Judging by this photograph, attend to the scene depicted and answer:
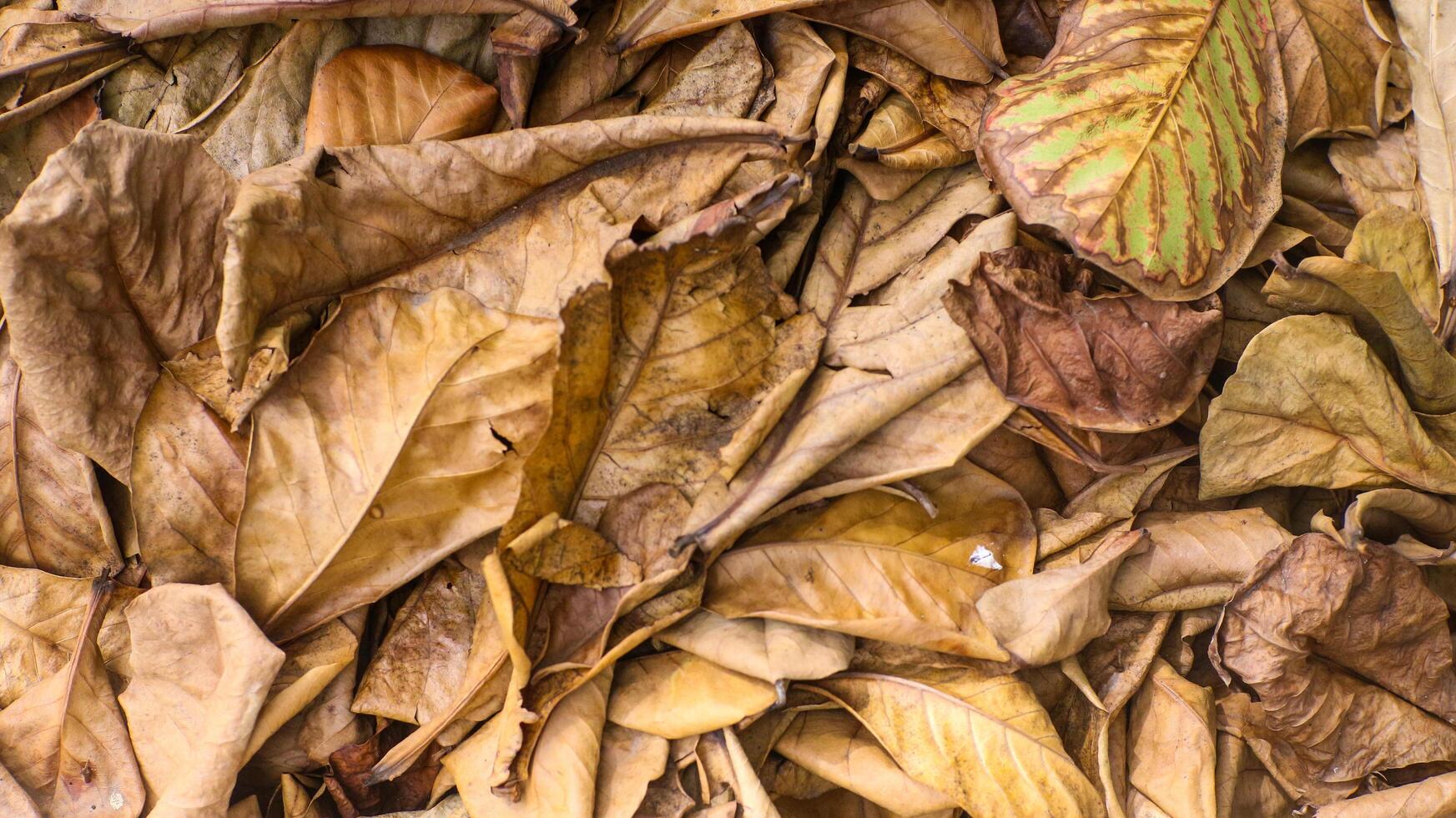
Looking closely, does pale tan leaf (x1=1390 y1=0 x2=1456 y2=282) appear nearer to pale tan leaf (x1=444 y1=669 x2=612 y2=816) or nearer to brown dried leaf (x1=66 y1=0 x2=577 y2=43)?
brown dried leaf (x1=66 y1=0 x2=577 y2=43)

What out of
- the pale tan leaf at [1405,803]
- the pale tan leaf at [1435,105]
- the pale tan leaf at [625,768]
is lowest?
the pale tan leaf at [1405,803]

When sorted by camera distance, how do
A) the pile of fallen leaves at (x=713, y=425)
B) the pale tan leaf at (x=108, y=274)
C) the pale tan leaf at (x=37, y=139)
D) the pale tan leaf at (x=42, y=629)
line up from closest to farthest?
the pale tan leaf at (x=108, y=274), the pile of fallen leaves at (x=713, y=425), the pale tan leaf at (x=42, y=629), the pale tan leaf at (x=37, y=139)

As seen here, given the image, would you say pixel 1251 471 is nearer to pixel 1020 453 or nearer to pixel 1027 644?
pixel 1020 453

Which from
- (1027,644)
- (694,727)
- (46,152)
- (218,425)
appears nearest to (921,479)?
(1027,644)

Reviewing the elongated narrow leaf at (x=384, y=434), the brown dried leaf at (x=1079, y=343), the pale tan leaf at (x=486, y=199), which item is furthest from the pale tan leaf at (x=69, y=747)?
the brown dried leaf at (x=1079, y=343)

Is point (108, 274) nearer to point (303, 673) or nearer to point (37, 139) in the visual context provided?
point (37, 139)

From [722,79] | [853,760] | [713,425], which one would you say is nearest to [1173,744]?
[853,760]

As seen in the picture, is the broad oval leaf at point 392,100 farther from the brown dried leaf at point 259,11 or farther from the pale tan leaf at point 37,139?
the pale tan leaf at point 37,139
